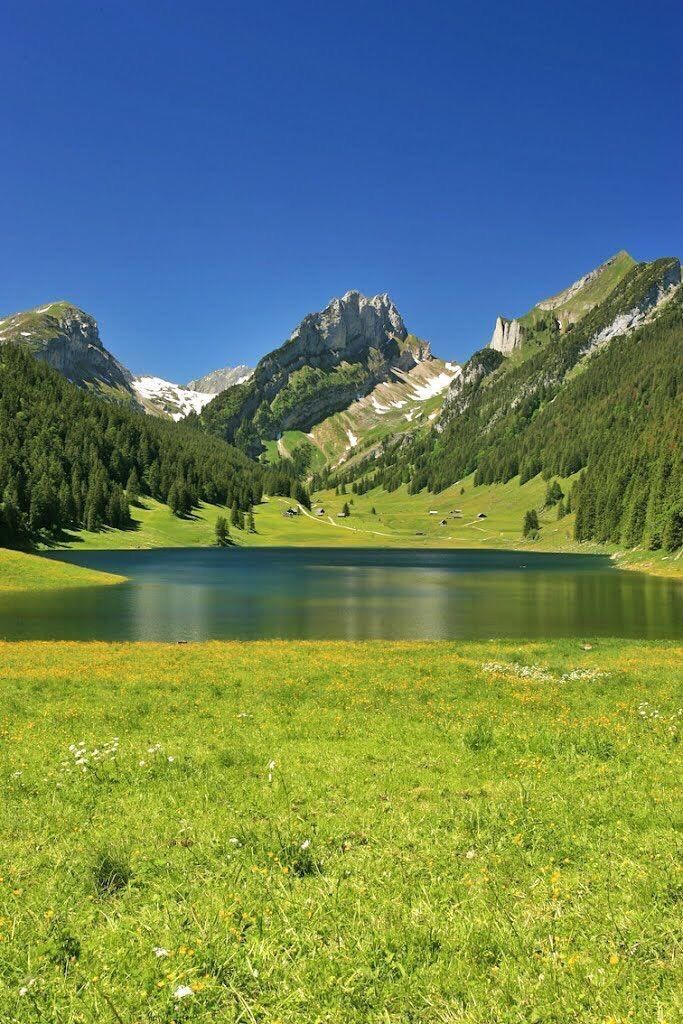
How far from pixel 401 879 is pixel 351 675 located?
17.1m

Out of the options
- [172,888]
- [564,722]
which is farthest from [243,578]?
[172,888]

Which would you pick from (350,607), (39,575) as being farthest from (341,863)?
(39,575)

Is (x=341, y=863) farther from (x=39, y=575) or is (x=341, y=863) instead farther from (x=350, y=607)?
(x=39, y=575)

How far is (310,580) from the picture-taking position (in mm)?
96375

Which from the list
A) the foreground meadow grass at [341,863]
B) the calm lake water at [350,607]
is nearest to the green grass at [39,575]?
the calm lake water at [350,607]

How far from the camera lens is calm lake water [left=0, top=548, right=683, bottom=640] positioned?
49.7 meters

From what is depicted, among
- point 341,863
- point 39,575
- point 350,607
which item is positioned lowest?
point 350,607

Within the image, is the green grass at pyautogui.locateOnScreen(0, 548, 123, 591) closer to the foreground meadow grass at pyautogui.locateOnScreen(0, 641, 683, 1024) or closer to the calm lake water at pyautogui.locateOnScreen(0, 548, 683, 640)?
the calm lake water at pyautogui.locateOnScreen(0, 548, 683, 640)

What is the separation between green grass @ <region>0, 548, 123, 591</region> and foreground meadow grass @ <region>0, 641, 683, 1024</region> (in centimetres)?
6801

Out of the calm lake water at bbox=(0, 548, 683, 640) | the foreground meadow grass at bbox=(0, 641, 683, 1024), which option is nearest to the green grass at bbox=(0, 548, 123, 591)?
the calm lake water at bbox=(0, 548, 683, 640)

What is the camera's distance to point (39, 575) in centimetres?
8250

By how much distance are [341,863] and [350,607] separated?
2230 inches

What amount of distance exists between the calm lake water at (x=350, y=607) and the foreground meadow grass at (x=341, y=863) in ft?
104

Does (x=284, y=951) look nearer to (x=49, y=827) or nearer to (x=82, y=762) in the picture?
(x=49, y=827)
